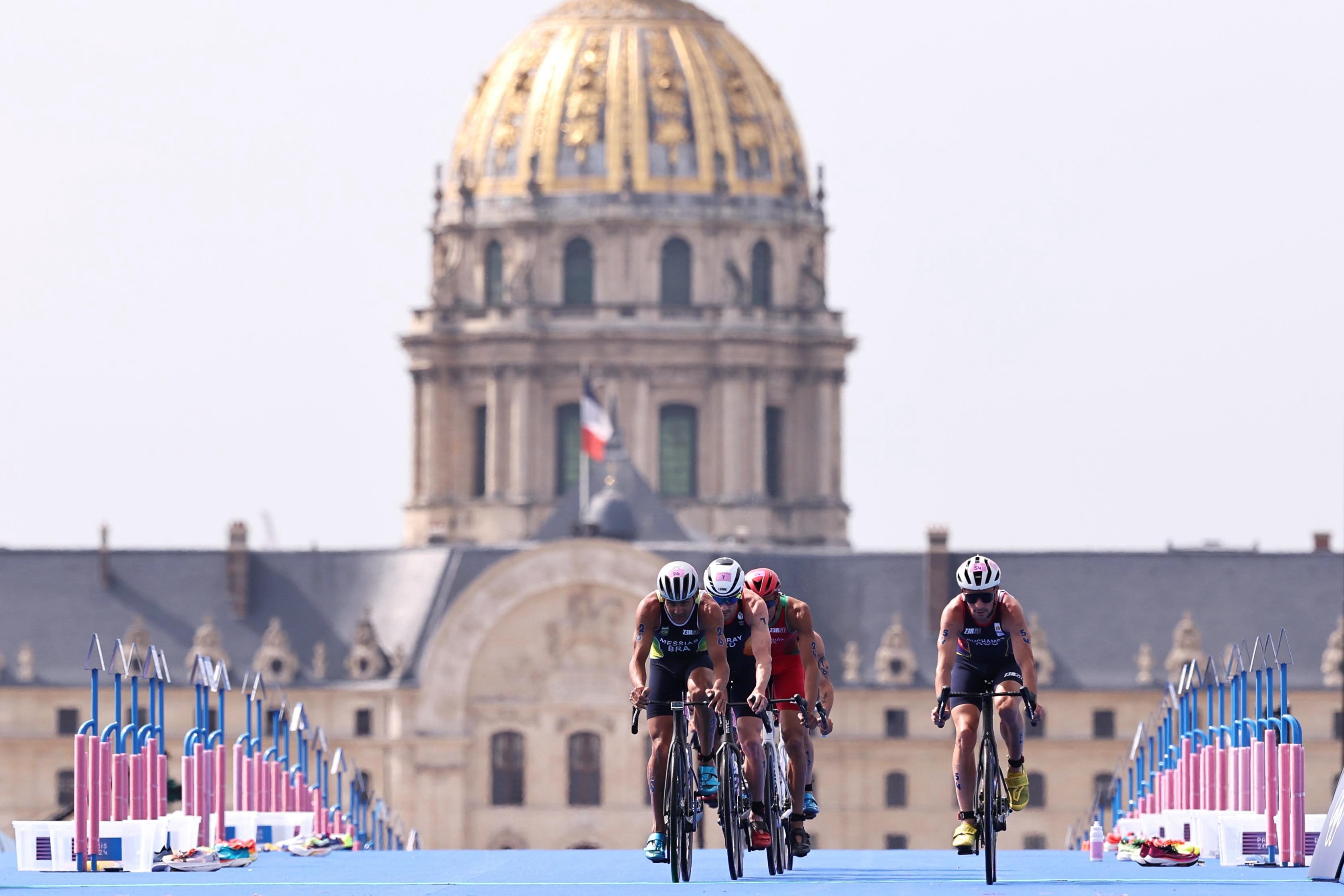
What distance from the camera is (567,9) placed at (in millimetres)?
171125

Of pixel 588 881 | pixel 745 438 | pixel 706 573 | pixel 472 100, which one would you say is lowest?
pixel 588 881

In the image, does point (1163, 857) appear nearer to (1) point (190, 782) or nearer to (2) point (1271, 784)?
(2) point (1271, 784)

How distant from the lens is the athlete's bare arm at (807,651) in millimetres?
42781

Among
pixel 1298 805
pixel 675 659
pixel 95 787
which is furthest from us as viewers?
pixel 95 787

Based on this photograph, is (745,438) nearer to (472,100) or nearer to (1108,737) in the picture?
(472,100)

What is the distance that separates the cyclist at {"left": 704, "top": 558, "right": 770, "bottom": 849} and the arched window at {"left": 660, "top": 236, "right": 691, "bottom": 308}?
407 feet

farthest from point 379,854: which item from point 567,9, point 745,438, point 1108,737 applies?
point 567,9

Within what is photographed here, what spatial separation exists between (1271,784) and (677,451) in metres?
113

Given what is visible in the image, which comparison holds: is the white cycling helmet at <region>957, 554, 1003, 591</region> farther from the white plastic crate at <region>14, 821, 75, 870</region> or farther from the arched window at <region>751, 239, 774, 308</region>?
the arched window at <region>751, 239, 774, 308</region>

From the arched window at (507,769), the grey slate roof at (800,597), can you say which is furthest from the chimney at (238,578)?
the arched window at (507,769)

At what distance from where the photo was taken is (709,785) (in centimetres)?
4081

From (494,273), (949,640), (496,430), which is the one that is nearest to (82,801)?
(949,640)

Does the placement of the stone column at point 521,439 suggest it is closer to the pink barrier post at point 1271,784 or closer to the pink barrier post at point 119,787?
the pink barrier post at point 119,787

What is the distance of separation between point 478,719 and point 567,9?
4286 cm
